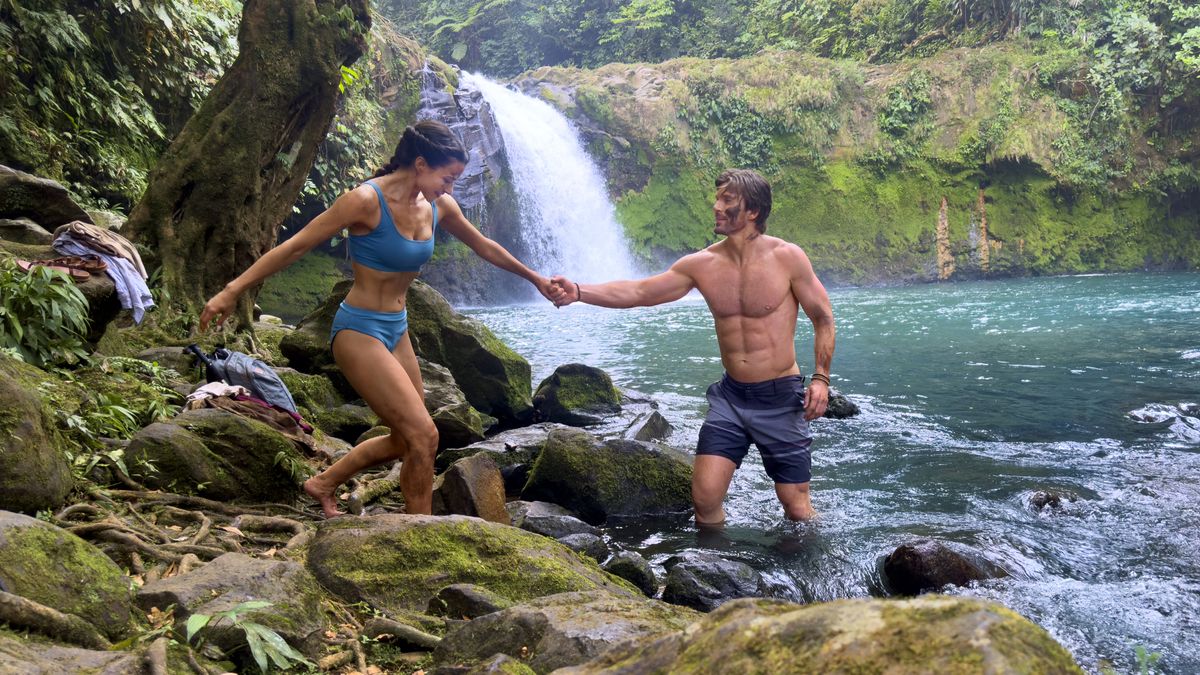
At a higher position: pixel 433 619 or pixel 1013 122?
pixel 1013 122

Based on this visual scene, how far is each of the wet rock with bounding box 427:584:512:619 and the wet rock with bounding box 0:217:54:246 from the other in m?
4.64

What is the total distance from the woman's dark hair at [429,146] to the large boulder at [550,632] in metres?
2.25

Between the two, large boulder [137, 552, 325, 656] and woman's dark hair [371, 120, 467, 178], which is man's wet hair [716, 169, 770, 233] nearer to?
woman's dark hair [371, 120, 467, 178]

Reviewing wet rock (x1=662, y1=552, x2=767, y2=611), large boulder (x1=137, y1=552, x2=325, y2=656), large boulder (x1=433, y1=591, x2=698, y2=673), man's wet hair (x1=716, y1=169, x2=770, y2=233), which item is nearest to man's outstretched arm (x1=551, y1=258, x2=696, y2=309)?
man's wet hair (x1=716, y1=169, x2=770, y2=233)

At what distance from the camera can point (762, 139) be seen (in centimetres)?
2750

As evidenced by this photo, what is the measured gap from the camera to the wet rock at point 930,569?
14.0 feet

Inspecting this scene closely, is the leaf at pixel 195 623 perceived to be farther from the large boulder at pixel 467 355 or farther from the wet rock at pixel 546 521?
the large boulder at pixel 467 355

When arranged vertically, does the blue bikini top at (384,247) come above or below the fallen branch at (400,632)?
above

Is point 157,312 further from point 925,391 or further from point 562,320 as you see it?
point 562,320

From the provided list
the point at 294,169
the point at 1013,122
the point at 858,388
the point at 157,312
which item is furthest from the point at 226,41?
the point at 1013,122

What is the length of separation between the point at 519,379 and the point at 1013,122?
71.2 feet

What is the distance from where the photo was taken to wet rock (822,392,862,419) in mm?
8602

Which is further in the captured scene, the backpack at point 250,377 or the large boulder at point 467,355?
the large boulder at point 467,355

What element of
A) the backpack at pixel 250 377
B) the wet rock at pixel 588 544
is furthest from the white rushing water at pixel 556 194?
the wet rock at pixel 588 544
